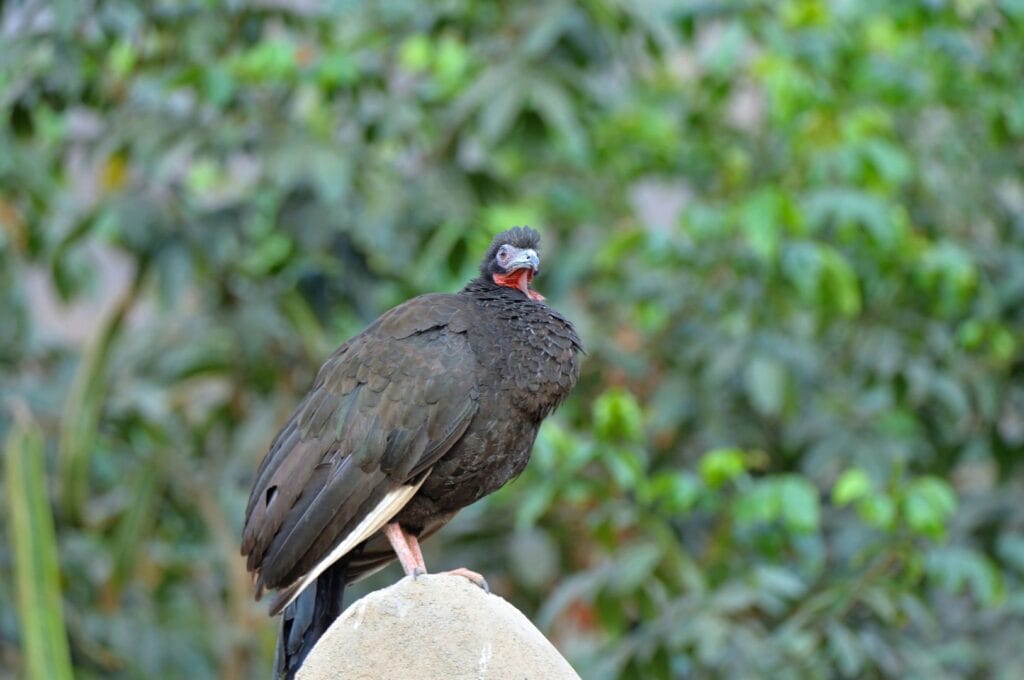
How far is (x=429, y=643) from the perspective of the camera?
313cm

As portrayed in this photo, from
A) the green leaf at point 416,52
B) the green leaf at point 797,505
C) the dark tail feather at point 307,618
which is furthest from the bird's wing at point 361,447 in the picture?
the green leaf at point 416,52

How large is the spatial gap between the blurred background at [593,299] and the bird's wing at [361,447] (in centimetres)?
171

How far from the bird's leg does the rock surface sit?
12.1 inches

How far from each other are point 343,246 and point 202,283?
24.7 inches

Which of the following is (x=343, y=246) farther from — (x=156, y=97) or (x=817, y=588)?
(x=817, y=588)

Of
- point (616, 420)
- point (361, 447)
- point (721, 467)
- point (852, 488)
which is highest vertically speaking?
point (361, 447)

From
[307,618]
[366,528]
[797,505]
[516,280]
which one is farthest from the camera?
[797,505]

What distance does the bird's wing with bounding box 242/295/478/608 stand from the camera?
3.49 m

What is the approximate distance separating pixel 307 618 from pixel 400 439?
1.64ft

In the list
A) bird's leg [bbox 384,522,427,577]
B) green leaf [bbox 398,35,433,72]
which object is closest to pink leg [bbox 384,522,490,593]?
bird's leg [bbox 384,522,427,577]

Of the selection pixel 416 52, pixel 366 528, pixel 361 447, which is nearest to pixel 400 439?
pixel 361 447

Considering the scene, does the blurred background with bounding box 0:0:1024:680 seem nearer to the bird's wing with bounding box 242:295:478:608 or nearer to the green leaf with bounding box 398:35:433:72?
the green leaf with bounding box 398:35:433:72

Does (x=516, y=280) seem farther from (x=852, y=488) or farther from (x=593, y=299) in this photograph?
(x=593, y=299)

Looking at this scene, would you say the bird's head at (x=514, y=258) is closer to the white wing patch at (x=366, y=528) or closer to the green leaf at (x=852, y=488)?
the white wing patch at (x=366, y=528)
